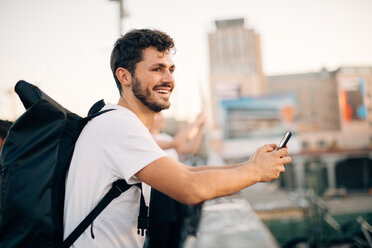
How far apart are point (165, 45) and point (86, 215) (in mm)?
941

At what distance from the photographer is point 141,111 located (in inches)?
68.7

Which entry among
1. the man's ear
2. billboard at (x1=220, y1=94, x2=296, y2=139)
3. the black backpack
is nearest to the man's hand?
the black backpack

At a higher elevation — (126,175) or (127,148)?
(127,148)

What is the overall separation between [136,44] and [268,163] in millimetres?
903

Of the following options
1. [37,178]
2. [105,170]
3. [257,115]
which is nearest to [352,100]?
[257,115]

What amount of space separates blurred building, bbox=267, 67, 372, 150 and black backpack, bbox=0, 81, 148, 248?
196 ft

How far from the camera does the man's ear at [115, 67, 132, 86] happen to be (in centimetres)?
172

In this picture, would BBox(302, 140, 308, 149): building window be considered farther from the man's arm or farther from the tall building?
the man's arm

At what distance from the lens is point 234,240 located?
1304 mm

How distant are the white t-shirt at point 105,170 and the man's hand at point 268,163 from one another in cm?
44

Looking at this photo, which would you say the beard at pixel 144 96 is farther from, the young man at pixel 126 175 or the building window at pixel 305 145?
the building window at pixel 305 145

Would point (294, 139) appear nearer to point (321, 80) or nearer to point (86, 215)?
point (321, 80)

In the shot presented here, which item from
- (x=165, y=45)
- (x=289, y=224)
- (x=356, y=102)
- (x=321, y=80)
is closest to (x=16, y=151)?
(x=165, y=45)

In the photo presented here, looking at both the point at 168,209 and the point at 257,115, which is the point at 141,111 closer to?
the point at 168,209
